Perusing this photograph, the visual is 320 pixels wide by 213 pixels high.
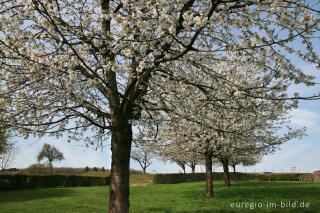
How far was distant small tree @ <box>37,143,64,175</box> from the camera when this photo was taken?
60559 millimetres

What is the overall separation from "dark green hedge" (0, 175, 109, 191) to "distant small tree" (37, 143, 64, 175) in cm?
2621

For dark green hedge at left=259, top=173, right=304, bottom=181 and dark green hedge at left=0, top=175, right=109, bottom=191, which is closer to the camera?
dark green hedge at left=0, top=175, right=109, bottom=191

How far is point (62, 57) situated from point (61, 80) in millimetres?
1268

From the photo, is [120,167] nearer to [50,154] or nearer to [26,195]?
[26,195]

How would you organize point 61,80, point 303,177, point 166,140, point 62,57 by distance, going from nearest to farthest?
point 62,57
point 61,80
point 166,140
point 303,177

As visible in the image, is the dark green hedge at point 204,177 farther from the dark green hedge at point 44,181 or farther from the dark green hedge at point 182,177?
the dark green hedge at point 44,181

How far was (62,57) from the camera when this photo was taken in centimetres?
554

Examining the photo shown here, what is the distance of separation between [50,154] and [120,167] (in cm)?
6030

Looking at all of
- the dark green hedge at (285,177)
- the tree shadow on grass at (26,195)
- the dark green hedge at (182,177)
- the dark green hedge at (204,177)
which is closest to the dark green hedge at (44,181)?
the tree shadow on grass at (26,195)

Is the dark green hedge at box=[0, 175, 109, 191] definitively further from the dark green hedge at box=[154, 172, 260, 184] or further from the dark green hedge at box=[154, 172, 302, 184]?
the dark green hedge at box=[154, 172, 302, 184]

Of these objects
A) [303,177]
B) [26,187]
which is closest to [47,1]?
[26,187]

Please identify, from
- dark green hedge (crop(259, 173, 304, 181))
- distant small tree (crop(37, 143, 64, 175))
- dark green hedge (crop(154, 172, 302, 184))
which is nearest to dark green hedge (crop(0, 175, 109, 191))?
dark green hedge (crop(154, 172, 302, 184))

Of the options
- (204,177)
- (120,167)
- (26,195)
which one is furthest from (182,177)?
(120,167)

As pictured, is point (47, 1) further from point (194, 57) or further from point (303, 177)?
point (303, 177)
